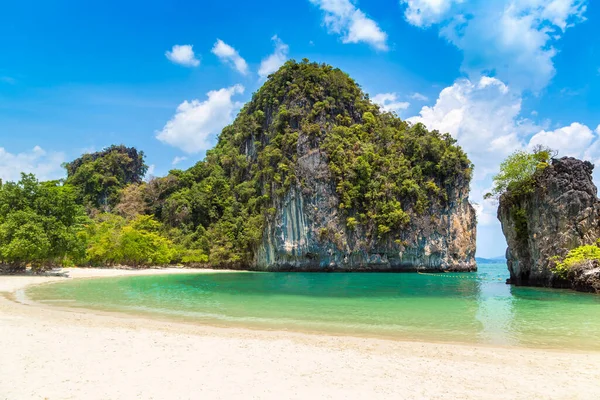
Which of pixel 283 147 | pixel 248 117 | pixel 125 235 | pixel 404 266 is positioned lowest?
pixel 404 266

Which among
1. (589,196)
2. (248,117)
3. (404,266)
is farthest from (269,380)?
(248,117)

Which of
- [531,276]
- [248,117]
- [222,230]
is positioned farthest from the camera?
[248,117]

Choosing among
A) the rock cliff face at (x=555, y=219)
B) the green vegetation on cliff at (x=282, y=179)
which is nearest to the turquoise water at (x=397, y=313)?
the rock cliff face at (x=555, y=219)

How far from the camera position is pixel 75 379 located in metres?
5.61

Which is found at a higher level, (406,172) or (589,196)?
(406,172)

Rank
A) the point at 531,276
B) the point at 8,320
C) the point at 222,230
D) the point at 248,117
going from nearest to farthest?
1. the point at 8,320
2. the point at 531,276
3. the point at 222,230
4. the point at 248,117

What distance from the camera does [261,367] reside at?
6641 mm

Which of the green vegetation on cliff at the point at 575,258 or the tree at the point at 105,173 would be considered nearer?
the green vegetation on cliff at the point at 575,258

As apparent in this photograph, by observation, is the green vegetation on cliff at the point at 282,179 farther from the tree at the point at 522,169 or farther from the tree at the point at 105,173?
the tree at the point at 522,169

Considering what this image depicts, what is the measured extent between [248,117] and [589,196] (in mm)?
47194

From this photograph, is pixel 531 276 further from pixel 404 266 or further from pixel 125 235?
pixel 125 235

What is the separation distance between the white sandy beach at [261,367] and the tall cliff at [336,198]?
36.2m

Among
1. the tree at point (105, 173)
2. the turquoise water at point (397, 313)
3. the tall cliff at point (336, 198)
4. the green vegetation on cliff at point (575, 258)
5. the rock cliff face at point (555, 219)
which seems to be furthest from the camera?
the tree at point (105, 173)

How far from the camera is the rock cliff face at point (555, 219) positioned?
883 inches
